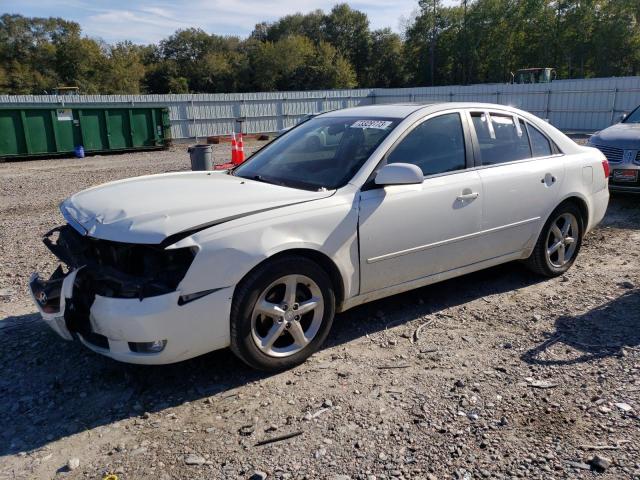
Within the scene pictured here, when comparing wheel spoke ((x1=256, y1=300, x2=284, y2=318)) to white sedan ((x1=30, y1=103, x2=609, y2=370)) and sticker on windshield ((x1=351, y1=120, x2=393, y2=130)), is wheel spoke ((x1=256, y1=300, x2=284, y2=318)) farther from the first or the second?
sticker on windshield ((x1=351, y1=120, x2=393, y2=130))

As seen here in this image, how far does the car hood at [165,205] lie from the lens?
3.12m

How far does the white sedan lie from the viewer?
3.11 meters

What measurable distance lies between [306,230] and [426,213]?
41.7 inches

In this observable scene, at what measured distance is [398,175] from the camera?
3.69 metres

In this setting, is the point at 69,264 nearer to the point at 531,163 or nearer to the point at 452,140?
the point at 452,140

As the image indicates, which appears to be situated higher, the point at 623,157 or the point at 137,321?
the point at 623,157

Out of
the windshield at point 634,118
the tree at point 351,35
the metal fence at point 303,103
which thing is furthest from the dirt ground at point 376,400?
the tree at point 351,35

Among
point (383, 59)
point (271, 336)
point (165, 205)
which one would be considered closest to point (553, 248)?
point (271, 336)

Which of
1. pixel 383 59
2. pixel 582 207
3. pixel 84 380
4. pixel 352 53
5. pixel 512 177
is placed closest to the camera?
pixel 84 380

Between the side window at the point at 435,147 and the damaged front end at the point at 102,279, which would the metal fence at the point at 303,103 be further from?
the damaged front end at the point at 102,279

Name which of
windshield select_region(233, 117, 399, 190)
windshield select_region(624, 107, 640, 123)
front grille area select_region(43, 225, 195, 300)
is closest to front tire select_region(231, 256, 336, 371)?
front grille area select_region(43, 225, 195, 300)

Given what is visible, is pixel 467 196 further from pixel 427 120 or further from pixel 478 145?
pixel 427 120

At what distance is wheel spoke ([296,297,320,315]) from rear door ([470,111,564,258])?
1658 millimetres

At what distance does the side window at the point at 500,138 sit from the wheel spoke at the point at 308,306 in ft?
6.33
